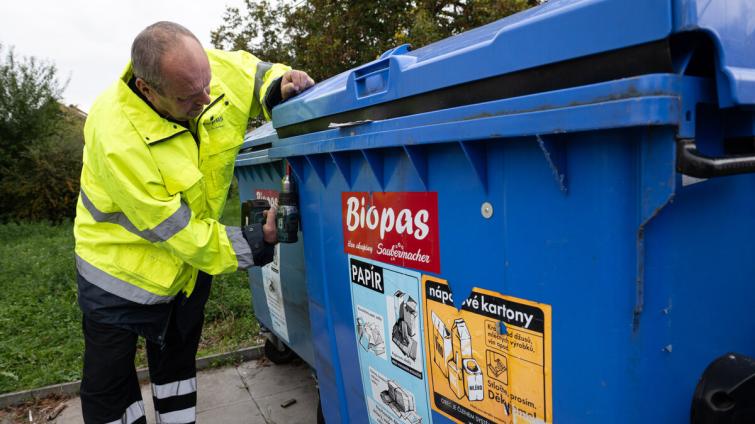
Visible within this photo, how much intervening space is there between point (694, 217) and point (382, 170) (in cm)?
94

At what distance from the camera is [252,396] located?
11.2ft

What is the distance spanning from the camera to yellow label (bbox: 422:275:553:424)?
128 centimetres

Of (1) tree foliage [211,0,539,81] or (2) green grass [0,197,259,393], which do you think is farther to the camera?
(1) tree foliage [211,0,539,81]

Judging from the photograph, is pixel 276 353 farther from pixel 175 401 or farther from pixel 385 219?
pixel 385 219

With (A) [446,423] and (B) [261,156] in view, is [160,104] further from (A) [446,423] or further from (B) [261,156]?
(A) [446,423]

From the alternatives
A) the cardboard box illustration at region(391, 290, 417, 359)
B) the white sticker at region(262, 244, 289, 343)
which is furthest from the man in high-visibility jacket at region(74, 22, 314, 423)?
the cardboard box illustration at region(391, 290, 417, 359)

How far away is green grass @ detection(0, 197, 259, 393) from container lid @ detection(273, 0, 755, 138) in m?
3.19

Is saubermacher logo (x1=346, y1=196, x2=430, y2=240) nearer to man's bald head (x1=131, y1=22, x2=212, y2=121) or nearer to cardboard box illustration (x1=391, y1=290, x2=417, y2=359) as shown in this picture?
cardboard box illustration (x1=391, y1=290, x2=417, y2=359)

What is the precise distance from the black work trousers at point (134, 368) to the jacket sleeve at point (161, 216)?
488 millimetres

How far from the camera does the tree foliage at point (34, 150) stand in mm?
14133

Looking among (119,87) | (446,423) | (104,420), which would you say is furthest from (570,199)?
(104,420)

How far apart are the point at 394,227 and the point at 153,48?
1082 mm

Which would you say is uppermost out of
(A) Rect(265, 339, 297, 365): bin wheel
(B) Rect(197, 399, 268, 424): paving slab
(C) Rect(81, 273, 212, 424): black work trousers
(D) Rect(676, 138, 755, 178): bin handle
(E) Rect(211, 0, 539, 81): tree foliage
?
(E) Rect(211, 0, 539, 81): tree foliage

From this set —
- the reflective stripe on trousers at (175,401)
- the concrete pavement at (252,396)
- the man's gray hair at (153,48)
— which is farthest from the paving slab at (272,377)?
the man's gray hair at (153,48)
